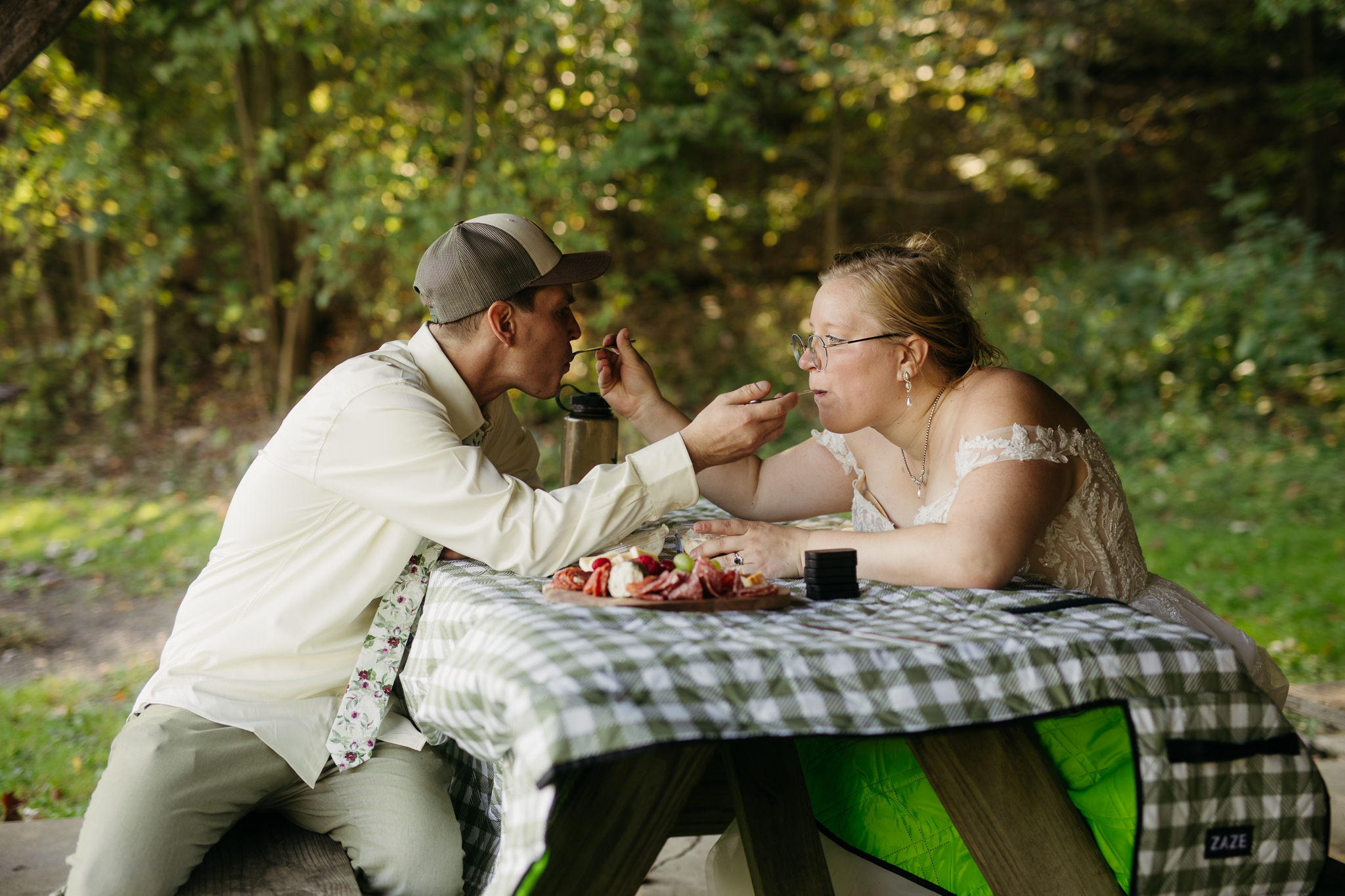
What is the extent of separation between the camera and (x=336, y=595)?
207 cm

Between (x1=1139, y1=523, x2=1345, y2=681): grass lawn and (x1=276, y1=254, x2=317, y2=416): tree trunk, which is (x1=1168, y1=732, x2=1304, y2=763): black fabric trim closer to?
(x1=1139, y1=523, x2=1345, y2=681): grass lawn

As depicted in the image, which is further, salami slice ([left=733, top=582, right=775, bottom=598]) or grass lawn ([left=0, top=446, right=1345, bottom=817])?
grass lawn ([left=0, top=446, right=1345, bottom=817])

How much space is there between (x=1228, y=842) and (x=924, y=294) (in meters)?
1.24

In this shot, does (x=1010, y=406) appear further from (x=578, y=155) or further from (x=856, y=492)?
(x=578, y=155)

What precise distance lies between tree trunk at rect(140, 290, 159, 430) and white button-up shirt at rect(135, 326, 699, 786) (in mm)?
7592

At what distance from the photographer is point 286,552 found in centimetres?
209

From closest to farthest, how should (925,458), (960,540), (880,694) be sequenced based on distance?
(880,694)
(960,540)
(925,458)

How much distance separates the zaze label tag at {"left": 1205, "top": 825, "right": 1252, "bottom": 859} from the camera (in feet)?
4.71

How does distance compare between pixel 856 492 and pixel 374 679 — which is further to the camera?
pixel 856 492

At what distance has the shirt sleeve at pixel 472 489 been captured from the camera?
191 centimetres

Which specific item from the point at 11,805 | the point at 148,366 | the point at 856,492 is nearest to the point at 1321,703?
the point at 856,492

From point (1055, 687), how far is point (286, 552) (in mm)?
1487

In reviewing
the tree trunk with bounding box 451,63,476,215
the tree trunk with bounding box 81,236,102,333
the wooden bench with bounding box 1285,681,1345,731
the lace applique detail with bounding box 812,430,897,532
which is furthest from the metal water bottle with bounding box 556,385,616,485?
the tree trunk with bounding box 81,236,102,333

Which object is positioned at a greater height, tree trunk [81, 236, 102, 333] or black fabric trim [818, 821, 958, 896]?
tree trunk [81, 236, 102, 333]
